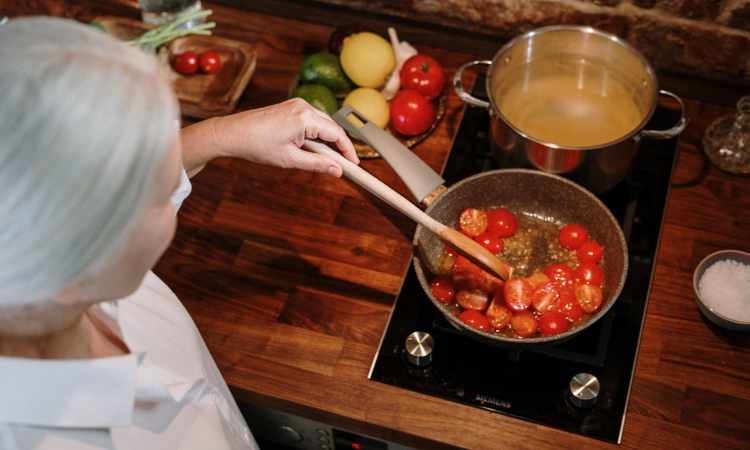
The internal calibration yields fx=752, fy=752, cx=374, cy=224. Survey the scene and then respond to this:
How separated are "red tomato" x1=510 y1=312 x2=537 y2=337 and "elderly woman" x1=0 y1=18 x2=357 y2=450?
1.65 ft

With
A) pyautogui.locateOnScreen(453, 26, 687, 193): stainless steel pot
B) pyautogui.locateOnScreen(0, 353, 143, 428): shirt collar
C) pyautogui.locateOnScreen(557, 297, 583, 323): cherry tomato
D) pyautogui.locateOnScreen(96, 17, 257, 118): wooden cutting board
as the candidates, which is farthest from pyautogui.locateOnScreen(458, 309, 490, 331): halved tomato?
pyautogui.locateOnScreen(96, 17, 257, 118): wooden cutting board

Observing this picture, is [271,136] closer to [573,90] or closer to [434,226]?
[434,226]

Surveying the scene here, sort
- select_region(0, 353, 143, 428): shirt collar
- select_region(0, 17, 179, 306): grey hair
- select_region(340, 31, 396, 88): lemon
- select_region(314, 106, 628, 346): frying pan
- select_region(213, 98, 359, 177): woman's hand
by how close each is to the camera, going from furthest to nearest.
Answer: select_region(340, 31, 396, 88): lemon → select_region(314, 106, 628, 346): frying pan → select_region(213, 98, 359, 177): woman's hand → select_region(0, 353, 143, 428): shirt collar → select_region(0, 17, 179, 306): grey hair

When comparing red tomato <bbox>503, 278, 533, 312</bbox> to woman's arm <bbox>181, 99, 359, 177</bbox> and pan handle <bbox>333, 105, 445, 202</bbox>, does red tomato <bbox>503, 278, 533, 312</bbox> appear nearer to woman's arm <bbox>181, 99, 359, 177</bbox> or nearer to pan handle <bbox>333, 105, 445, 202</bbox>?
pan handle <bbox>333, 105, 445, 202</bbox>

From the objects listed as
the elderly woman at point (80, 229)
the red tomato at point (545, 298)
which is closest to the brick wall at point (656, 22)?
the red tomato at point (545, 298)

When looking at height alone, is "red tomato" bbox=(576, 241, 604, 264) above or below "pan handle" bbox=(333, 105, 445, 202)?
below

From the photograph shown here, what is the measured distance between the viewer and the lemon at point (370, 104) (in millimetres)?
1423

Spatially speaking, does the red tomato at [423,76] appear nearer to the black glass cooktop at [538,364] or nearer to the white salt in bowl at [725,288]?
the black glass cooktop at [538,364]

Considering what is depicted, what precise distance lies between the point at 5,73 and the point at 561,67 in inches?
41.1

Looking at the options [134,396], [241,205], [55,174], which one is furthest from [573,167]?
[55,174]

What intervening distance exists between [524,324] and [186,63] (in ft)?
2.88

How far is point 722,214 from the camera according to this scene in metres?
1.31

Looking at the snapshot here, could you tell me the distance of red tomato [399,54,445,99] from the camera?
1440 mm

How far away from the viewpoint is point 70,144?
0.58 m
